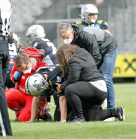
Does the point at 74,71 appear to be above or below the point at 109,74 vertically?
above

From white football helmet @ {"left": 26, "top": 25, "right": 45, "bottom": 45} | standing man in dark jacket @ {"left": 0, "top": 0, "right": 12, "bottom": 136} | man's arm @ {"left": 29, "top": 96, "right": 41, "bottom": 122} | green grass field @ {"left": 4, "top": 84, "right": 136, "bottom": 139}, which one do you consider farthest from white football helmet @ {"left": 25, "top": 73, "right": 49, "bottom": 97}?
white football helmet @ {"left": 26, "top": 25, "right": 45, "bottom": 45}

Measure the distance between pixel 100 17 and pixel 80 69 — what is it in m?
10.5

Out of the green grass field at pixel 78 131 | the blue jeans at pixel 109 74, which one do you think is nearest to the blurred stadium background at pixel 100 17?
the blue jeans at pixel 109 74

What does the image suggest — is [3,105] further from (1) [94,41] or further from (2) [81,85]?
(1) [94,41]

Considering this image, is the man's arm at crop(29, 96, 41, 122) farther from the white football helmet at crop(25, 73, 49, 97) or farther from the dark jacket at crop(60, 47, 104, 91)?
the dark jacket at crop(60, 47, 104, 91)

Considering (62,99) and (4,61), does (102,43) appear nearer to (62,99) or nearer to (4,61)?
(62,99)

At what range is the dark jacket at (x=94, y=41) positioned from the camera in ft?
13.9

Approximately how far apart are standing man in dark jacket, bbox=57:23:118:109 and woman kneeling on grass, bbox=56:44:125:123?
253 mm

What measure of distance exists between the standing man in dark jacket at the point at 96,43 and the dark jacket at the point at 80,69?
1.06ft

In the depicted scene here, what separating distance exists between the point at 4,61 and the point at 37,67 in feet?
5.70

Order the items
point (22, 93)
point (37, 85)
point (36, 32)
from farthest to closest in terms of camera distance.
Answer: point (36, 32)
point (22, 93)
point (37, 85)

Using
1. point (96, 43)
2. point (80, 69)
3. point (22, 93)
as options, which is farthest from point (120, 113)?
point (22, 93)

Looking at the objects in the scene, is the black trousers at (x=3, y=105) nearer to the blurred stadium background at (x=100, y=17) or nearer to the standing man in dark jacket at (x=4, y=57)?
the standing man in dark jacket at (x=4, y=57)

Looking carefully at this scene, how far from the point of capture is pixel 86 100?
3.93 metres
